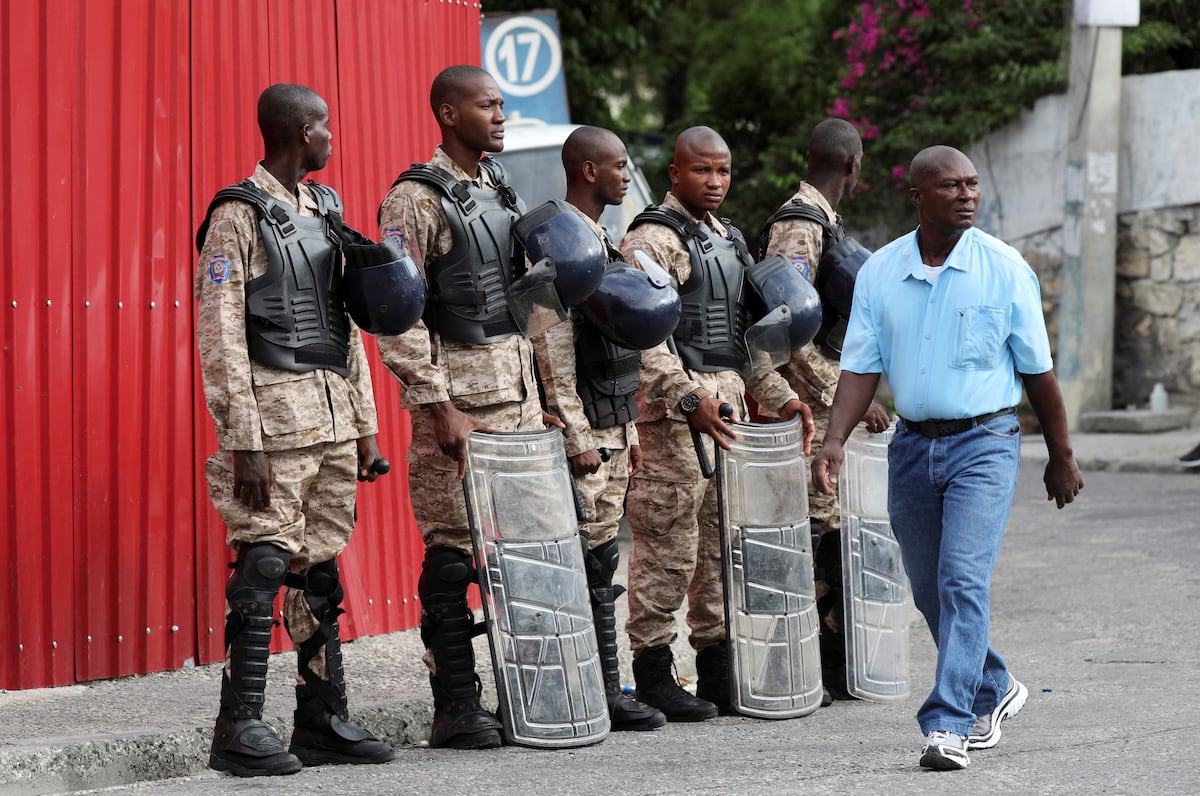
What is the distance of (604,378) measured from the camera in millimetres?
5754

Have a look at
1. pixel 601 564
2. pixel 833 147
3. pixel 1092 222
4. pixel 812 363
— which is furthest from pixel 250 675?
pixel 1092 222

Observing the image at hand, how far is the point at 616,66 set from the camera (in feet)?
51.2

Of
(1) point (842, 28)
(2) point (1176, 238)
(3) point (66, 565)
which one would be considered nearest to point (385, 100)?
(3) point (66, 565)

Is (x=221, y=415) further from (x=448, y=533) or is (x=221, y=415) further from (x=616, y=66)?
(x=616, y=66)

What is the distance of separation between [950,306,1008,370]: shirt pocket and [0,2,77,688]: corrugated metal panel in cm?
312

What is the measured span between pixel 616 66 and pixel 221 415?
439 inches

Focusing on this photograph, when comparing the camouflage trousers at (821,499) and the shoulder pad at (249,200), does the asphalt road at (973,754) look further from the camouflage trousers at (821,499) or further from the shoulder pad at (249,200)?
the shoulder pad at (249,200)

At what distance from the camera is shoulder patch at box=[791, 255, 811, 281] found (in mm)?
6270

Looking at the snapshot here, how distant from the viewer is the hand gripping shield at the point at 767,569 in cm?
582

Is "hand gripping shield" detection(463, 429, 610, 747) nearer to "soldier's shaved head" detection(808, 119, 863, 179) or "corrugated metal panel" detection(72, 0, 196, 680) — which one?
"corrugated metal panel" detection(72, 0, 196, 680)

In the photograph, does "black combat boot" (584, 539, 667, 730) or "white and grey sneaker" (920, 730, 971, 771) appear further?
"black combat boot" (584, 539, 667, 730)

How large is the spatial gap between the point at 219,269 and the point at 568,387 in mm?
1301

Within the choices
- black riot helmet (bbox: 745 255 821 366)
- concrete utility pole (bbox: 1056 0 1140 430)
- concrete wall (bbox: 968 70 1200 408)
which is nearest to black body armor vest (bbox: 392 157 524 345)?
black riot helmet (bbox: 745 255 821 366)

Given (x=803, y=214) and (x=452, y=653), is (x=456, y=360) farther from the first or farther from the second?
(x=803, y=214)
